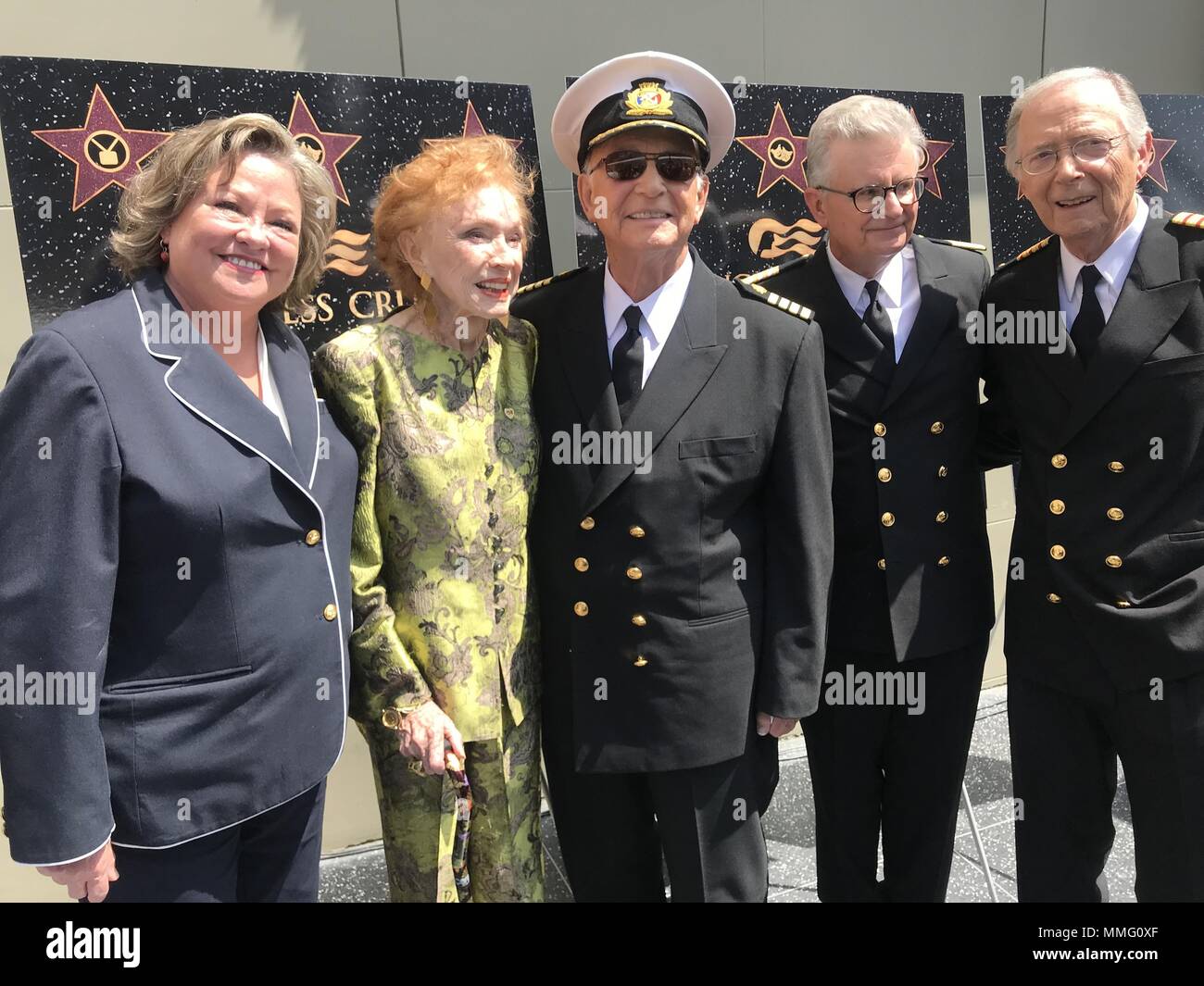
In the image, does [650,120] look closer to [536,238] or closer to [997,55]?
[536,238]

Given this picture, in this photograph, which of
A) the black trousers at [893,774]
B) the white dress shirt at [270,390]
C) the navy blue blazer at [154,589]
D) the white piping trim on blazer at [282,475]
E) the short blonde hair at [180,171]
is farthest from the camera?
the black trousers at [893,774]

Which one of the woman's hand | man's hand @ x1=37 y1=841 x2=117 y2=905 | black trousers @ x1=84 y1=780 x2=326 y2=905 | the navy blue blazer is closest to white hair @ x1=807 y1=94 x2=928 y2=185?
the navy blue blazer

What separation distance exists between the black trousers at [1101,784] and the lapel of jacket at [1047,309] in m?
0.72

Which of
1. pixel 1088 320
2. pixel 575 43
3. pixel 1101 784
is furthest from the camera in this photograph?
pixel 575 43

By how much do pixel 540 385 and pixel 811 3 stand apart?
282 cm

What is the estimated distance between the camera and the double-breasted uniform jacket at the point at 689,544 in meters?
2.36

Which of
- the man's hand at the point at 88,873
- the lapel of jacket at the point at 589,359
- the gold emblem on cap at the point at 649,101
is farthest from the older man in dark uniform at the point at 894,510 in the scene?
the man's hand at the point at 88,873

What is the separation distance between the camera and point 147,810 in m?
1.85

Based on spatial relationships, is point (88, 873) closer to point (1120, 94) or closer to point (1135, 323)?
point (1135, 323)

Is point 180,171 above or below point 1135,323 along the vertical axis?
above

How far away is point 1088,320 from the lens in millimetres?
2477

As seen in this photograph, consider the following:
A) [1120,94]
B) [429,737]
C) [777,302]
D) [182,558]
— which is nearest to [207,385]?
[182,558]

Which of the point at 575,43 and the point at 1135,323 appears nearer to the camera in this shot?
the point at 1135,323

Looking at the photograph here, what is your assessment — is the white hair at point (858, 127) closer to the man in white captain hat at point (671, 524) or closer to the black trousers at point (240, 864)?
the man in white captain hat at point (671, 524)
